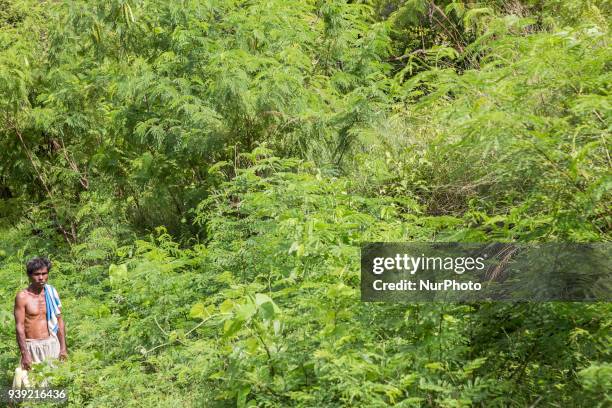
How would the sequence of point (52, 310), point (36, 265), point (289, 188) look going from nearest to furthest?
1. point (289, 188)
2. point (36, 265)
3. point (52, 310)

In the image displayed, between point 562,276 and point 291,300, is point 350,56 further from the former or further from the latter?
point 562,276

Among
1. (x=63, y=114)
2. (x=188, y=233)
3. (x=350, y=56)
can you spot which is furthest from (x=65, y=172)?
(x=350, y=56)

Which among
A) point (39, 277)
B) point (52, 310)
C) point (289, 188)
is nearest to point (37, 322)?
point (52, 310)

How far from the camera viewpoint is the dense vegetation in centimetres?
444

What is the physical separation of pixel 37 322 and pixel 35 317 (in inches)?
1.8

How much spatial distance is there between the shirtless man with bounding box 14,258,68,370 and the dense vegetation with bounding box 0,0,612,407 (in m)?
Result: 0.32

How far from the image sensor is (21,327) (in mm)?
6777

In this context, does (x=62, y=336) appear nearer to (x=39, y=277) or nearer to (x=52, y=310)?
(x=52, y=310)

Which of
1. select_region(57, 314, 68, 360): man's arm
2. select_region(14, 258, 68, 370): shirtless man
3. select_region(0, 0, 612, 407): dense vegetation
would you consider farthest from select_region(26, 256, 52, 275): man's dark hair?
select_region(0, 0, 612, 407): dense vegetation

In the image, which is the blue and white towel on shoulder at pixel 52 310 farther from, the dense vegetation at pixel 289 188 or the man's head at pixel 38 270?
the dense vegetation at pixel 289 188

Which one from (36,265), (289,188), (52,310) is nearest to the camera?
(289,188)

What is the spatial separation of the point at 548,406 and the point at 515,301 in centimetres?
62

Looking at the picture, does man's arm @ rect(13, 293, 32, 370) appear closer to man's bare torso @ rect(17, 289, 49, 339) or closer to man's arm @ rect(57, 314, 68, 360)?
man's bare torso @ rect(17, 289, 49, 339)

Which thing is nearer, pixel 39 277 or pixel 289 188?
pixel 289 188
